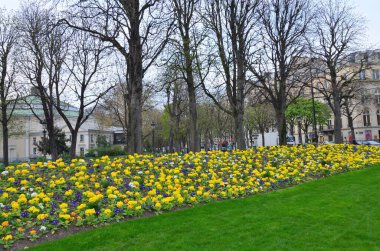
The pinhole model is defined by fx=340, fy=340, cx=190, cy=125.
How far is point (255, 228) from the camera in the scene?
19.2ft

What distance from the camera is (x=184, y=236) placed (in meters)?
5.50

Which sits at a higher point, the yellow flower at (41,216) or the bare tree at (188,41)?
the bare tree at (188,41)

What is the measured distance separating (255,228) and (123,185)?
143 inches

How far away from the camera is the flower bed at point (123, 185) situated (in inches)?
239

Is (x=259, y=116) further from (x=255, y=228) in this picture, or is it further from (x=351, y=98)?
(x=255, y=228)

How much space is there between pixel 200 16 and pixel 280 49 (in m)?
6.44

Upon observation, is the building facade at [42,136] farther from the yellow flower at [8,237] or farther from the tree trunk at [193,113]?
the yellow flower at [8,237]

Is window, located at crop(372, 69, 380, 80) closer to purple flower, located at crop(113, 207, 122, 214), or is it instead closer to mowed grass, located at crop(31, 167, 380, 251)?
mowed grass, located at crop(31, 167, 380, 251)

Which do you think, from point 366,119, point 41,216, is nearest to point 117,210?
point 41,216

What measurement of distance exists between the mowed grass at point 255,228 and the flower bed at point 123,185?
510 mm

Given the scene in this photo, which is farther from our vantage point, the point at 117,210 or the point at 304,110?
the point at 304,110

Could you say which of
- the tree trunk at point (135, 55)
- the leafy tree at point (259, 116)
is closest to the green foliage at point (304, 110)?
the leafy tree at point (259, 116)

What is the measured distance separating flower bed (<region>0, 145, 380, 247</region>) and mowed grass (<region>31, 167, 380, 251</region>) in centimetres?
51

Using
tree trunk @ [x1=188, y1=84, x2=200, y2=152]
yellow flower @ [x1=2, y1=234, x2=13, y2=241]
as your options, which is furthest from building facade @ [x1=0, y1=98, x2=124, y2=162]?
yellow flower @ [x1=2, y1=234, x2=13, y2=241]
